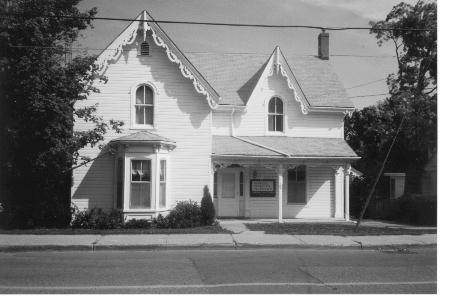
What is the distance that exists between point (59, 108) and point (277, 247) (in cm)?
891

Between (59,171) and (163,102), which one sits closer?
(59,171)

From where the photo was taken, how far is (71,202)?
1911 centimetres

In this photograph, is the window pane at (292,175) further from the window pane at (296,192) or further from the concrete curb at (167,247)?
the concrete curb at (167,247)

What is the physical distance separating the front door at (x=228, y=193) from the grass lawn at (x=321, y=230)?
10.3 feet

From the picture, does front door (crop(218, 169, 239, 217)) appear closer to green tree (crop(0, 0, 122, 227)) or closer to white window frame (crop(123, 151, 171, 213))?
white window frame (crop(123, 151, 171, 213))

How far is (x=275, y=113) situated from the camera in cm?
2369

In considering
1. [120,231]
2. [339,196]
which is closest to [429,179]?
[339,196]

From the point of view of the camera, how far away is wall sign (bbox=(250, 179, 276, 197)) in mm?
23125

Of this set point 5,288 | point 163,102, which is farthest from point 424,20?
point 5,288

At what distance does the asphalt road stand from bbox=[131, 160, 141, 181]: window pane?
18.6ft

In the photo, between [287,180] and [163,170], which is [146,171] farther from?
[287,180]

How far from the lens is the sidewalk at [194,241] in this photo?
13727mm

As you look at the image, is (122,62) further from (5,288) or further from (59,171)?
(5,288)

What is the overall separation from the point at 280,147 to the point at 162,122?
5633 mm
